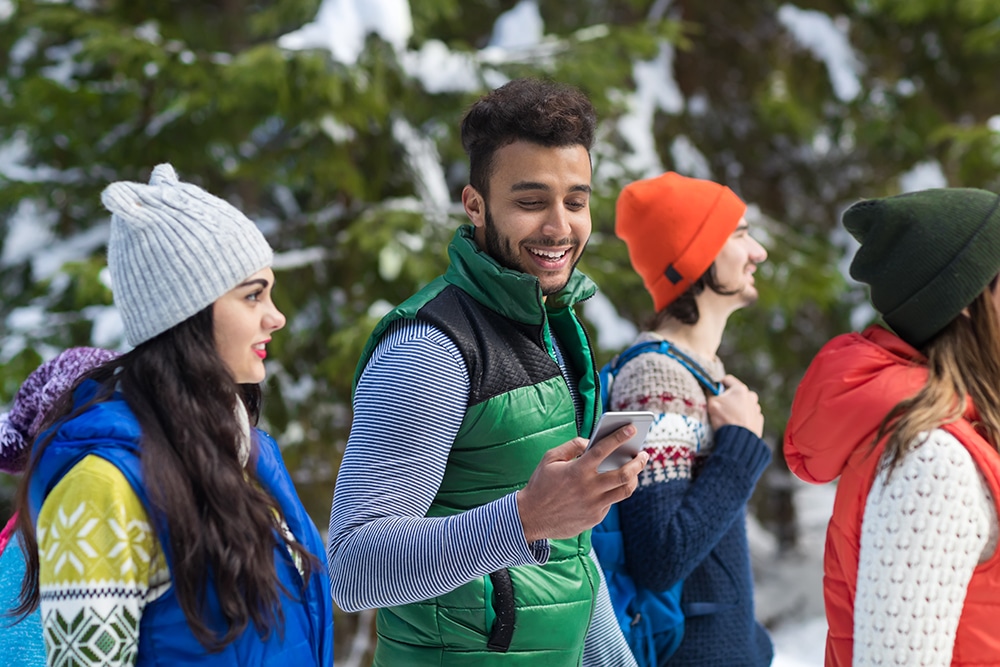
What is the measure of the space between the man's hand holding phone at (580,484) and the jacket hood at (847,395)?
0.78m

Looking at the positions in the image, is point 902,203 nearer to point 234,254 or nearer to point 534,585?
point 534,585

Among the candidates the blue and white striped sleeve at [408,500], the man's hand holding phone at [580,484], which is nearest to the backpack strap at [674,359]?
the blue and white striped sleeve at [408,500]

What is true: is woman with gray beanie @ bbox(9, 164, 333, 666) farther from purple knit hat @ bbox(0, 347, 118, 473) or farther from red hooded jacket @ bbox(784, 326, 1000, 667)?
red hooded jacket @ bbox(784, 326, 1000, 667)

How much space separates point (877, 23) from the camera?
28.3 ft

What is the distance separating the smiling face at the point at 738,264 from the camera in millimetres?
3088

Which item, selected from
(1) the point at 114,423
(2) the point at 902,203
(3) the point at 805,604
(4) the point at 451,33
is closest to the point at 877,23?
(4) the point at 451,33

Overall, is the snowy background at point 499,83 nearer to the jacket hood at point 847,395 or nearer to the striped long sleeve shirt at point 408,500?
the jacket hood at point 847,395

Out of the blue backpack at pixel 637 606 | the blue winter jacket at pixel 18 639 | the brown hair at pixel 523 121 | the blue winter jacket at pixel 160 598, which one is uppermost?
the brown hair at pixel 523 121

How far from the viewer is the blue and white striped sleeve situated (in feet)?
5.09

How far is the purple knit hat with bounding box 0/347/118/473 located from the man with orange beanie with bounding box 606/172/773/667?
1.53 metres

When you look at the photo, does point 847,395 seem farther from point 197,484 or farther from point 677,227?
point 197,484

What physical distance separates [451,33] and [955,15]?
440 centimetres

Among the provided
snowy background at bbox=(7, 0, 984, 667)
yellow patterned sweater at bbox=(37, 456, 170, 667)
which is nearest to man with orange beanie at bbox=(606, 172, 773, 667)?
yellow patterned sweater at bbox=(37, 456, 170, 667)

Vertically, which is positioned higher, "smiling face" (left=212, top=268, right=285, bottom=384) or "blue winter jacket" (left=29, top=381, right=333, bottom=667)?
"smiling face" (left=212, top=268, right=285, bottom=384)
